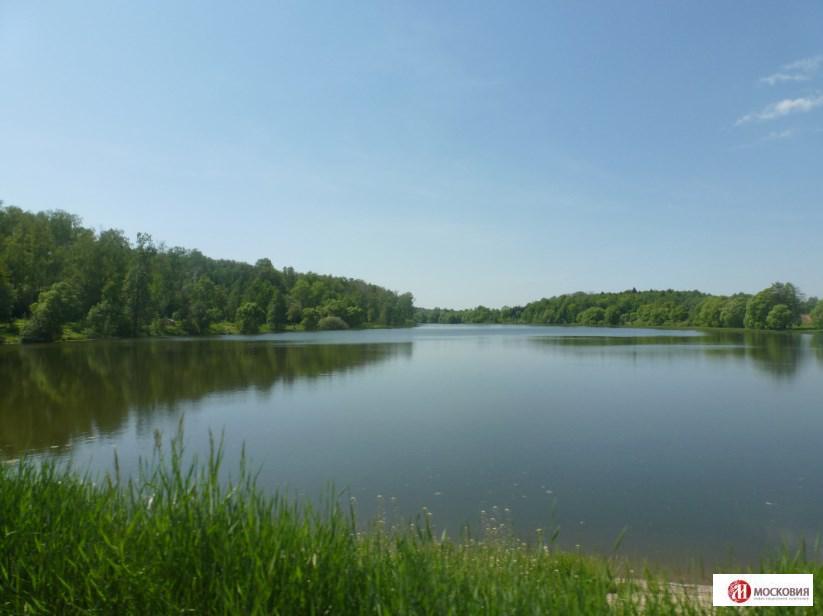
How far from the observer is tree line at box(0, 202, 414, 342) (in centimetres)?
6016

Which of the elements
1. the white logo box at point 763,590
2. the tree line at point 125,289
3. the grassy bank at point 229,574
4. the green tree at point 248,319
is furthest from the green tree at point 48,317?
the white logo box at point 763,590

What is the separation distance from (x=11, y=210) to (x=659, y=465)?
85.7 meters

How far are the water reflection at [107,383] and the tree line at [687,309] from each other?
85870 millimetres

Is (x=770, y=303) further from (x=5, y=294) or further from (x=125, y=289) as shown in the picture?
(x=5, y=294)

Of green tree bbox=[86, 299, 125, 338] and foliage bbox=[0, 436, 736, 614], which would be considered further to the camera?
green tree bbox=[86, 299, 125, 338]

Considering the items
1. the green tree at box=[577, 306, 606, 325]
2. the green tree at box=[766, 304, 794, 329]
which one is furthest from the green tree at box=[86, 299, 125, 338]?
the green tree at box=[577, 306, 606, 325]

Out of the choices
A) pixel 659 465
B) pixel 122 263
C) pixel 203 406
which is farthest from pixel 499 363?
pixel 122 263

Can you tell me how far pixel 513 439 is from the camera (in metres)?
13.8

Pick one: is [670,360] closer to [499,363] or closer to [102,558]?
[499,363]

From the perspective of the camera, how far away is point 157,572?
3.51 metres

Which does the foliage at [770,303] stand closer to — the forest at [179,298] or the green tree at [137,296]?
the forest at [179,298]

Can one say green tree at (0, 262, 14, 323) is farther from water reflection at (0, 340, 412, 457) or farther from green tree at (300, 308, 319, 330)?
green tree at (300, 308, 319, 330)

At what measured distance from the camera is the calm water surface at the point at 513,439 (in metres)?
8.62

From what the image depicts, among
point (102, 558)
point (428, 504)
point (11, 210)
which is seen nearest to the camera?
point (102, 558)
